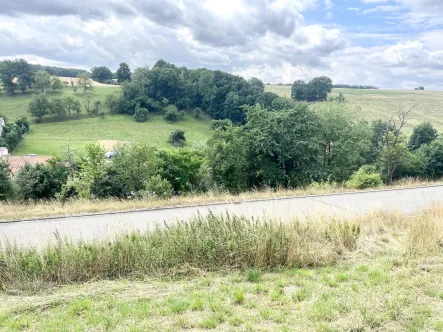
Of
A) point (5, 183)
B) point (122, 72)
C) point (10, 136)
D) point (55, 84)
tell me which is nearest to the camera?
point (5, 183)

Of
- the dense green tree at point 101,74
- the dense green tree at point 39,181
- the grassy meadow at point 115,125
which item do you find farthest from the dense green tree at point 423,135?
the dense green tree at point 101,74

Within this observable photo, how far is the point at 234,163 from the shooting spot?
2750 centimetres

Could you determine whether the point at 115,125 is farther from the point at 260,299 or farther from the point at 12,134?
the point at 260,299

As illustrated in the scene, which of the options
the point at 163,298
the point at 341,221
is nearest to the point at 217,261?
the point at 163,298

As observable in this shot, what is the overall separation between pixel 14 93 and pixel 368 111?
101m

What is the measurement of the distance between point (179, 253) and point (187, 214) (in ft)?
14.1

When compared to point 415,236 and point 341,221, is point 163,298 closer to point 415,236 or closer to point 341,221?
point 341,221

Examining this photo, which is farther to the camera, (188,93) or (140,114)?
(188,93)

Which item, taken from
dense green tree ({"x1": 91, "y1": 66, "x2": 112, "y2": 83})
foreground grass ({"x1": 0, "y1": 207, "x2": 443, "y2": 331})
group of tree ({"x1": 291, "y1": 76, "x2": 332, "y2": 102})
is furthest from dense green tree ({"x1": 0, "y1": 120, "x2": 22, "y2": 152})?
group of tree ({"x1": 291, "y1": 76, "x2": 332, "y2": 102})

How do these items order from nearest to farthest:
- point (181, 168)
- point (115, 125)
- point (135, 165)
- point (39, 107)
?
point (135, 165) → point (181, 168) → point (115, 125) → point (39, 107)

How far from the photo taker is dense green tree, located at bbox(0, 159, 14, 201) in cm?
2127

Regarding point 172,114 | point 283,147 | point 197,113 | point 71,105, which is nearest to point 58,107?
point 71,105

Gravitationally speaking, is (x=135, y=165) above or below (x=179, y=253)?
below

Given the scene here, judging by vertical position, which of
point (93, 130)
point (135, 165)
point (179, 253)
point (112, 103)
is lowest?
point (135, 165)
